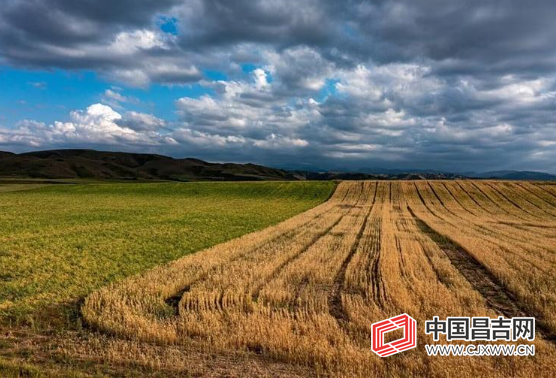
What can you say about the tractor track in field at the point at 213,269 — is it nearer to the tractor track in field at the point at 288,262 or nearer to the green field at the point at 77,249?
the tractor track in field at the point at 288,262

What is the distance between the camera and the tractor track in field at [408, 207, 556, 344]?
1065 centimetres

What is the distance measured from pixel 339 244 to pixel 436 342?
13.9 m

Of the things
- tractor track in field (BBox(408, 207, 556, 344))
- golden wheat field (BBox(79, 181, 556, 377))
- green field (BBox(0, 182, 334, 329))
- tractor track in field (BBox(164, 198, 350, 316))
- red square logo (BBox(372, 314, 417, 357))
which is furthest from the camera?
tractor track in field (BBox(164, 198, 350, 316))

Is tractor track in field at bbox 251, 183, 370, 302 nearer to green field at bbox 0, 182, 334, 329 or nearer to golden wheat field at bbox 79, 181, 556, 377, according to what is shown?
golden wheat field at bbox 79, 181, 556, 377

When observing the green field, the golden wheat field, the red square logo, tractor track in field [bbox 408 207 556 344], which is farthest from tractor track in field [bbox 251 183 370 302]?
tractor track in field [bbox 408 207 556 344]

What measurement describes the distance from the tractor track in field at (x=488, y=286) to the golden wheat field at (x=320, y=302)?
46 millimetres

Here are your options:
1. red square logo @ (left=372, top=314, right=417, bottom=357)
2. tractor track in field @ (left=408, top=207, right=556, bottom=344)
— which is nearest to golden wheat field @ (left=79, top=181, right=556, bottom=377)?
tractor track in field @ (left=408, top=207, right=556, bottom=344)

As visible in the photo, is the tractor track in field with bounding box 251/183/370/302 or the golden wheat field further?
the tractor track in field with bounding box 251/183/370/302

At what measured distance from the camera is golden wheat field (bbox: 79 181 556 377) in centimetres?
783

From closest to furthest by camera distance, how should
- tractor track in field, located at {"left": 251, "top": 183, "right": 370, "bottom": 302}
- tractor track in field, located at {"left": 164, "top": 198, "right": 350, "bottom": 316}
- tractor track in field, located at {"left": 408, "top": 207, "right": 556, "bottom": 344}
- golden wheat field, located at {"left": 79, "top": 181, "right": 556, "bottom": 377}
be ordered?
golden wheat field, located at {"left": 79, "top": 181, "right": 556, "bottom": 377}, tractor track in field, located at {"left": 408, "top": 207, "right": 556, "bottom": 344}, tractor track in field, located at {"left": 164, "top": 198, "right": 350, "bottom": 316}, tractor track in field, located at {"left": 251, "top": 183, "right": 370, "bottom": 302}

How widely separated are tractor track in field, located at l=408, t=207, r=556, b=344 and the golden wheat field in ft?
0.15

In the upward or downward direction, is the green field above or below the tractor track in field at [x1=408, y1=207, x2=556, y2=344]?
below

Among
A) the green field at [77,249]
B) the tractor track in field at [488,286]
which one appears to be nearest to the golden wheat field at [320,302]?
the tractor track in field at [488,286]

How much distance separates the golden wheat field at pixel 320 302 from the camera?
7832 mm
